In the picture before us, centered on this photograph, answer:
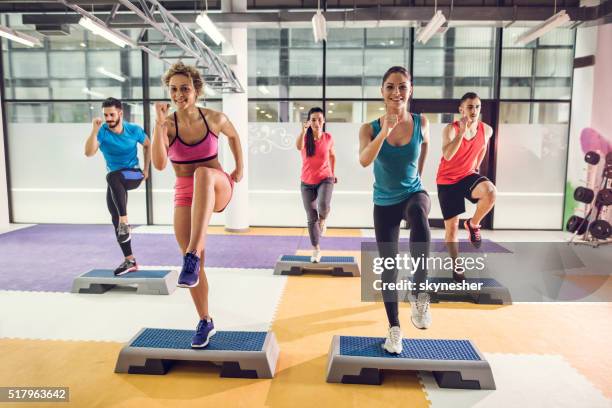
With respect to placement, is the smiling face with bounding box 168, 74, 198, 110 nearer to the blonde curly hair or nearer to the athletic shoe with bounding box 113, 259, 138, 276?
the blonde curly hair

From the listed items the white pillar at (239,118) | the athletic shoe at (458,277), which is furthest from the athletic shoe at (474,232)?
the white pillar at (239,118)

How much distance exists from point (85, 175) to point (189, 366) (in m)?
6.70

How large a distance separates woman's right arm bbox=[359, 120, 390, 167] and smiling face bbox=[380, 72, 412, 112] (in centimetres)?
14

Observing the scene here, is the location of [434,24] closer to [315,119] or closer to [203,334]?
[315,119]

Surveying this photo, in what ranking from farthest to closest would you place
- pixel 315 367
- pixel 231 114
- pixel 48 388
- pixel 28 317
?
pixel 231 114 → pixel 28 317 → pixel 315 367 → pixel 48 388

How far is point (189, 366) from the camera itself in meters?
2.82

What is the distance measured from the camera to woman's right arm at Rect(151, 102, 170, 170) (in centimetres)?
252

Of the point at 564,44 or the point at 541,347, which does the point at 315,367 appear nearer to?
the point at 541,347

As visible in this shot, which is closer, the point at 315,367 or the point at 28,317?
the point at 315,367

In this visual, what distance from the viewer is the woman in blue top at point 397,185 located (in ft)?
8.21

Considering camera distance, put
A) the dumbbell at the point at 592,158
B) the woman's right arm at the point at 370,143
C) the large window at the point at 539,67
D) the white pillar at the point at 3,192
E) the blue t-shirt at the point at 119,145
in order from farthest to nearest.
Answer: the white pillar at the point at 3,192 < the large window at the point at 539,67 < the dumbbell at the point at 592,158 < the blue t-shirt at the point at 119,145 < the woman's right arm at the point at 370,143

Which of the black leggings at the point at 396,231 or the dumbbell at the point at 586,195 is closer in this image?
the black leggings at the point at 396,231

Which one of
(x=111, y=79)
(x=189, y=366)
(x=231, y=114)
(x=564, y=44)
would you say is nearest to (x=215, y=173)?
(x=189, y=366)

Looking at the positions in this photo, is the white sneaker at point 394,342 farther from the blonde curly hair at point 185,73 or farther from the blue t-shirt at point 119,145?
the blue t-shirt at point 119,145
